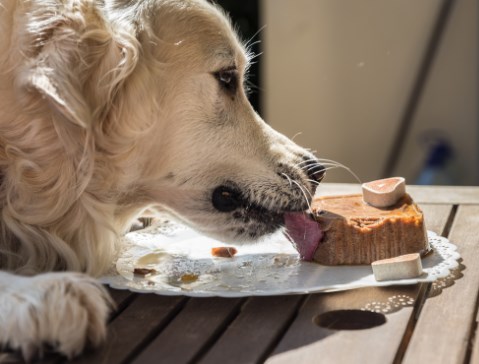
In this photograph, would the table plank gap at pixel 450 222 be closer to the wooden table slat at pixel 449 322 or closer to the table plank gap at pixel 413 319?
the wooden table slat at pixel 449 322

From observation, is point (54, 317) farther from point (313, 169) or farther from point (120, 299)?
point (313, 169)

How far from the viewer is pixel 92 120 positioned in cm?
211

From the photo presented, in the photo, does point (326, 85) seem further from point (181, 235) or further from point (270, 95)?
point (181, 235)

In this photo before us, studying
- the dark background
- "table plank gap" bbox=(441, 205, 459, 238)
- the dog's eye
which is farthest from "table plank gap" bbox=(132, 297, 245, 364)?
the dark background

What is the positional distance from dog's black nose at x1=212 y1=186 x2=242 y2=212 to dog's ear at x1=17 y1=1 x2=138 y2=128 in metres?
0.34

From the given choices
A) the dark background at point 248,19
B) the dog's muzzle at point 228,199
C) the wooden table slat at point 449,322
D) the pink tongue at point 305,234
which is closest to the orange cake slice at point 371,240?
the pink tongue at point 305,234

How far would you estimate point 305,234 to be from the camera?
2201 millimetres

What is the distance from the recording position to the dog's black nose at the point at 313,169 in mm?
2350

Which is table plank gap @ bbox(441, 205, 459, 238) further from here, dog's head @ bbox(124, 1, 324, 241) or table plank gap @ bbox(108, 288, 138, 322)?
table plank gap @ bbox(108, 288, 138, 322)

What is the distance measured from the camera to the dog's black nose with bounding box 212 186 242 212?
90.0 inches

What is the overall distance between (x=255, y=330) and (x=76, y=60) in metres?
0.70

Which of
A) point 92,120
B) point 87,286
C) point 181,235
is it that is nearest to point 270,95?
point 181,235

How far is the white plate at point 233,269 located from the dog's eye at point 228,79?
36cm

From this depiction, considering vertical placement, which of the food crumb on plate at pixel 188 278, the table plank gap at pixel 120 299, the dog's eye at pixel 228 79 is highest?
the dog's eye at pixel 228 79
